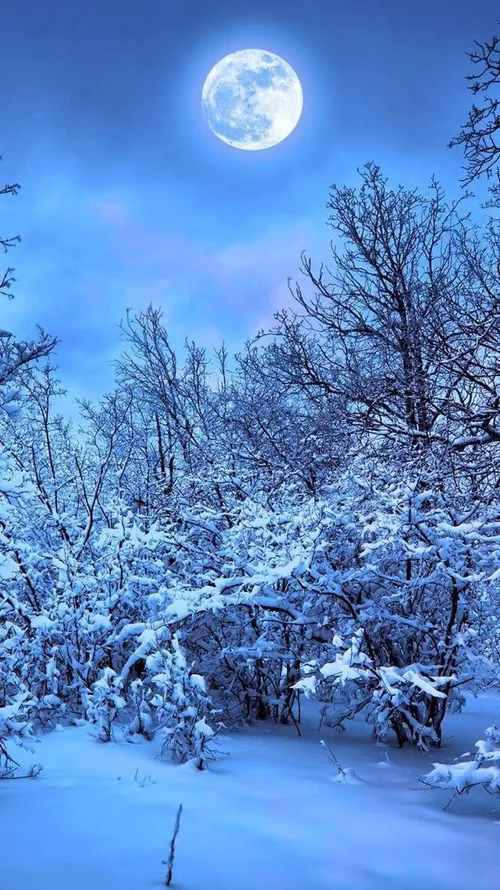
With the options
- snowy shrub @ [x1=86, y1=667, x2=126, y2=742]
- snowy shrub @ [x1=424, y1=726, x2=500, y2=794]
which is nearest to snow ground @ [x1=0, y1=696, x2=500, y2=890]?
snowy shrub @ [x1=86, y1=667, x2=126, y2=742]

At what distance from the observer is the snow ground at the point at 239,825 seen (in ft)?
8.87

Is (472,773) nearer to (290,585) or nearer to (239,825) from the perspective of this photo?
(239,825)

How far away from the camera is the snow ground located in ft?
8.87

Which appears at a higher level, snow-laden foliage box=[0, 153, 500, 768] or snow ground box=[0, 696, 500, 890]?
snow-laden foliage box=[0, 153, 500, 768]

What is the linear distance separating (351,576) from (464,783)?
7.14 feet

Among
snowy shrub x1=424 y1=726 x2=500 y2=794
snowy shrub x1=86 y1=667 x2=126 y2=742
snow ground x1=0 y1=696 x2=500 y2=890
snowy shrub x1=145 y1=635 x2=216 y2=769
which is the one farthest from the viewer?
snowy shrub x1=86 y1=667 x2=126 y2=742

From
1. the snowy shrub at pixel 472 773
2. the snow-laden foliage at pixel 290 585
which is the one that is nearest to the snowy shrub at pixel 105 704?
the snow-laden foliage at pixel 290 585

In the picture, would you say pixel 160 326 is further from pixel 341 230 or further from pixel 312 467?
pixel 312 467

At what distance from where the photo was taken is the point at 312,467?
9.41 metres

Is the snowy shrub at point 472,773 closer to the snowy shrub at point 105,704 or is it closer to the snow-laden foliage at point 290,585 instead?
the snow-laden foliage at point 290,585

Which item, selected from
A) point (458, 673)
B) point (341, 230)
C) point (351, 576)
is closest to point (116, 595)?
point (351, 576)

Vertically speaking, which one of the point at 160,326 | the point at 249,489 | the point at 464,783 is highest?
the point at 160,326

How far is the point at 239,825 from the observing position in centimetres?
340

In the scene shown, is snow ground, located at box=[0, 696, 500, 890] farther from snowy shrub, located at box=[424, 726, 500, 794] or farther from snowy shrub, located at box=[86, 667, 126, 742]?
snowy shrub, located at box=[424, 726, 500, 794]
